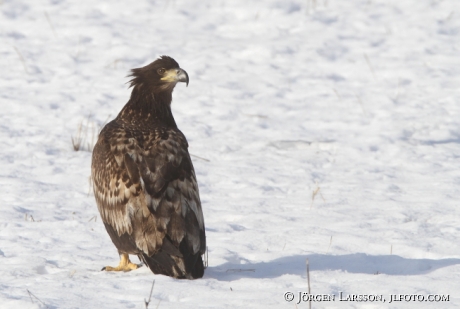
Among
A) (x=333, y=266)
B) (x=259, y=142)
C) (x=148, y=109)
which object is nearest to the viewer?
(x=333, y=266)

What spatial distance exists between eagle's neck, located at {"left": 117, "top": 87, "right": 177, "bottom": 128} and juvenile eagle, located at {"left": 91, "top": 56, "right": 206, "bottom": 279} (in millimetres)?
181

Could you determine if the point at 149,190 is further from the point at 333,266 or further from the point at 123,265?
the point at 333,266

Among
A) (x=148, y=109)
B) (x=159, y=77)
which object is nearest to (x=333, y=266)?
(x=148, y=109)

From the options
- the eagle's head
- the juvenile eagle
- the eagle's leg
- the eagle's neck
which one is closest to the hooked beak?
the eagle's head

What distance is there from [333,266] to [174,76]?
6.56 feet

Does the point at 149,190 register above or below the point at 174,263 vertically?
above

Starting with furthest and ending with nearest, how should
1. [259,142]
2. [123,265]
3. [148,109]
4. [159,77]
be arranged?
[259,142], [159,77], [148,109], [123,265]

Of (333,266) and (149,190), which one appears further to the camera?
(333,266)

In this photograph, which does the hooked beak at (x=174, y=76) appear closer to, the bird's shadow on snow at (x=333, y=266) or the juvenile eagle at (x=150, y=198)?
the juvenile eagle at (x=150, y=198)

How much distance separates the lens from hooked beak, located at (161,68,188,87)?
611cm

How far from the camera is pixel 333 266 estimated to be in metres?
5.66

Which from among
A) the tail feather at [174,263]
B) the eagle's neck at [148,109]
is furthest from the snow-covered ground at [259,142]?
the eagle's neck at [148,109]

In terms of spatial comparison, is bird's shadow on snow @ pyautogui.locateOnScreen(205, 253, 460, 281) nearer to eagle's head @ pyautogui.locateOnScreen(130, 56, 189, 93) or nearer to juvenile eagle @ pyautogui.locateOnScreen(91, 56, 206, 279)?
juvenile eagle @ pyautogui.locateOnScreen(91, 56, 206, 279)

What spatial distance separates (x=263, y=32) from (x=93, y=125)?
467 centimetres
